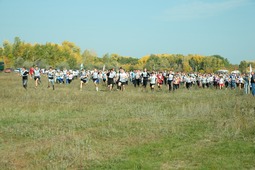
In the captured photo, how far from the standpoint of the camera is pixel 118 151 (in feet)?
27.7

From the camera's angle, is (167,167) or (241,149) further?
(241,149)

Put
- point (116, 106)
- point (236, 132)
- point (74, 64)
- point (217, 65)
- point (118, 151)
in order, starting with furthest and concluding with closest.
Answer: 1. point (217, 65)
2. point (74, 64)
3. point (116, 106)
4. point (236, 132)
5. point (118, 151)

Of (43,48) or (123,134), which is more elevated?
(43,48)

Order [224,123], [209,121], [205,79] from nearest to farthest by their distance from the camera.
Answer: [224,123] → [209,121] → [205,79]

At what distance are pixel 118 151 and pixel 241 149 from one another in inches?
119

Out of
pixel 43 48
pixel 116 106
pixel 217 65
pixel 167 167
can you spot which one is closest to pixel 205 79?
pixel 116 106

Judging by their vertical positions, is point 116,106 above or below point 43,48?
below

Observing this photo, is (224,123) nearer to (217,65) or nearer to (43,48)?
(43,48)

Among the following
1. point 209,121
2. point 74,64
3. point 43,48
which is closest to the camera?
point 209,121

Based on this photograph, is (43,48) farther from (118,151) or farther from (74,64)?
(118,151)

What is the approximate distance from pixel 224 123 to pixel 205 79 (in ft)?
95.3

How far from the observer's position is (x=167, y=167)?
23.4 feet

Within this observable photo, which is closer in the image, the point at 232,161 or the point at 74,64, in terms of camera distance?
the point at 232,161

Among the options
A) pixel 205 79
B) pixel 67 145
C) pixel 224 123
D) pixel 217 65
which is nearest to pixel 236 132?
pixel 224 123
